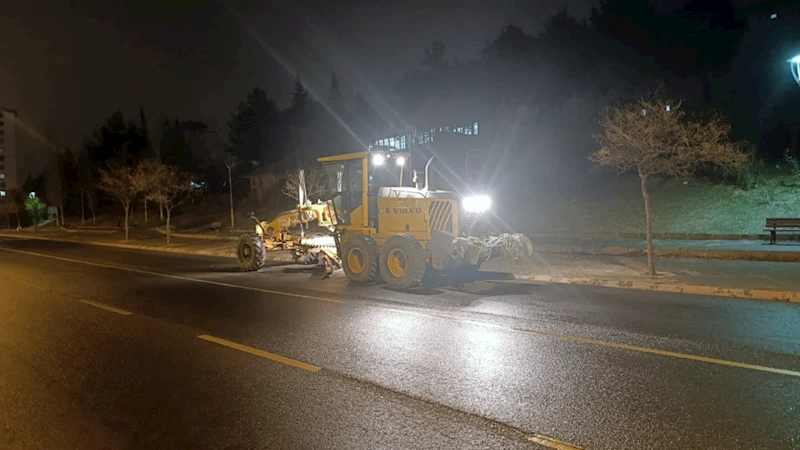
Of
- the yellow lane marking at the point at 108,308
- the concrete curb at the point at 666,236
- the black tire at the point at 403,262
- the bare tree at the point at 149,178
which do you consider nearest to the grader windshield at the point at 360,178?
the black tire at the point at 403,262

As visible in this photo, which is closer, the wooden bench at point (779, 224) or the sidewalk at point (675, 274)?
the sidewalk at point (675, 274)

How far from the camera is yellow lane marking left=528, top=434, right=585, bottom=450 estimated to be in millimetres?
4203

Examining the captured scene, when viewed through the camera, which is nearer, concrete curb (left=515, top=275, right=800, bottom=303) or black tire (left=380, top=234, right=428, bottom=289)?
concrete curb (left=515, top=275, right=800, bottom=303)

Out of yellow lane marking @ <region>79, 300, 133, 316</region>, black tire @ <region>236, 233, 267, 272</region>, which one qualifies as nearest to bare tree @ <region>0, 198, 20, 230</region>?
black tire @ <region>236, 233, 267, 272</region>

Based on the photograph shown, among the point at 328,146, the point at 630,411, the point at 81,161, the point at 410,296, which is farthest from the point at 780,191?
the point at 81,161

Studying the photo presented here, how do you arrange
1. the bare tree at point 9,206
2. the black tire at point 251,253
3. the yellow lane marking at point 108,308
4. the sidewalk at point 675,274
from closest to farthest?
1. the yellow lane marking at point 108,308
2. the sidewalk at point 675,274
3. the black tire at point 251,253
4. the bare tree at point 9,206

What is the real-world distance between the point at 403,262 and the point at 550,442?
8.51 m

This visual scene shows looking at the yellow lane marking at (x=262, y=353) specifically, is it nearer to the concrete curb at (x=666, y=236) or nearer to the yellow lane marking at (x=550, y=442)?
the yellow lane marking at (x=550, y=442)

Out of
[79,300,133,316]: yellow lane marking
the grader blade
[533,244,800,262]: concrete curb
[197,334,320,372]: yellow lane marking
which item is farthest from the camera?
[533,244,800,262]: concrete curb

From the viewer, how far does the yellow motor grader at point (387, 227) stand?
41.8 feet

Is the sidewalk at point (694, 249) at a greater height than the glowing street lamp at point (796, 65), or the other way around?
the glowing street lamp at point (796, 65)

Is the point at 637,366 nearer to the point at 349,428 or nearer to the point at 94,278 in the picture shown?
the point at 349,428

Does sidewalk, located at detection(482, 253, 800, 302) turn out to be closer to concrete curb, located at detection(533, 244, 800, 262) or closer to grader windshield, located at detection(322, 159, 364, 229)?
concrete curb, located at detection(533, 244, 800, 262)

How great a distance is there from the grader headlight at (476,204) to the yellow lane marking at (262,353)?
7.33 meters
